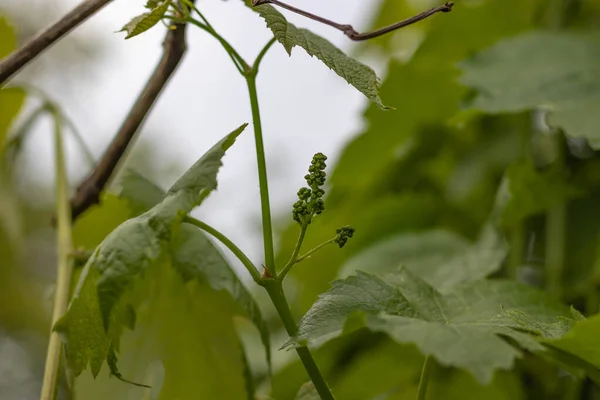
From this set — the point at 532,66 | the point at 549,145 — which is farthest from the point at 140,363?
the point at 549,145

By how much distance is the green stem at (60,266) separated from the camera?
0.34m

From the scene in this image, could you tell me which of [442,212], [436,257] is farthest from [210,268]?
[442,212]

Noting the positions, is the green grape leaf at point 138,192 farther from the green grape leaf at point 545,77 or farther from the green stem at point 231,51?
the green grape leaf at point 545,77

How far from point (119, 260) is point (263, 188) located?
0.22 ft

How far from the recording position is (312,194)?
0.27 m

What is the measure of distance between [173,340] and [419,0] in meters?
0.69

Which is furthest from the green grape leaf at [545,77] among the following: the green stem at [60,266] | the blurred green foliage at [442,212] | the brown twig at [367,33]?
the green stem at [60,266]

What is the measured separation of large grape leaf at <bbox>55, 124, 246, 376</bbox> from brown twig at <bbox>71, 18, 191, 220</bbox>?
5.8 inches

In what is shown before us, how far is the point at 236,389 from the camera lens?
1.31 feet

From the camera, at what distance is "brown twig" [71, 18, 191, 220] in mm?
418

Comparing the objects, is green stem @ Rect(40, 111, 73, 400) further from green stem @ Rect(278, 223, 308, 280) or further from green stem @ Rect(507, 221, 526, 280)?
green stem @ Rect(507, 221, 526, 280)

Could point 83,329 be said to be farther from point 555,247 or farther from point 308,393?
point 555,247

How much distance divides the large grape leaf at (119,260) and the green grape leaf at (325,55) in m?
0.04

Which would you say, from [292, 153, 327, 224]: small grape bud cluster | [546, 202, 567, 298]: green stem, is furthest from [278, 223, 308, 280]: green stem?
[546, 202, 567, 298]: green stem
